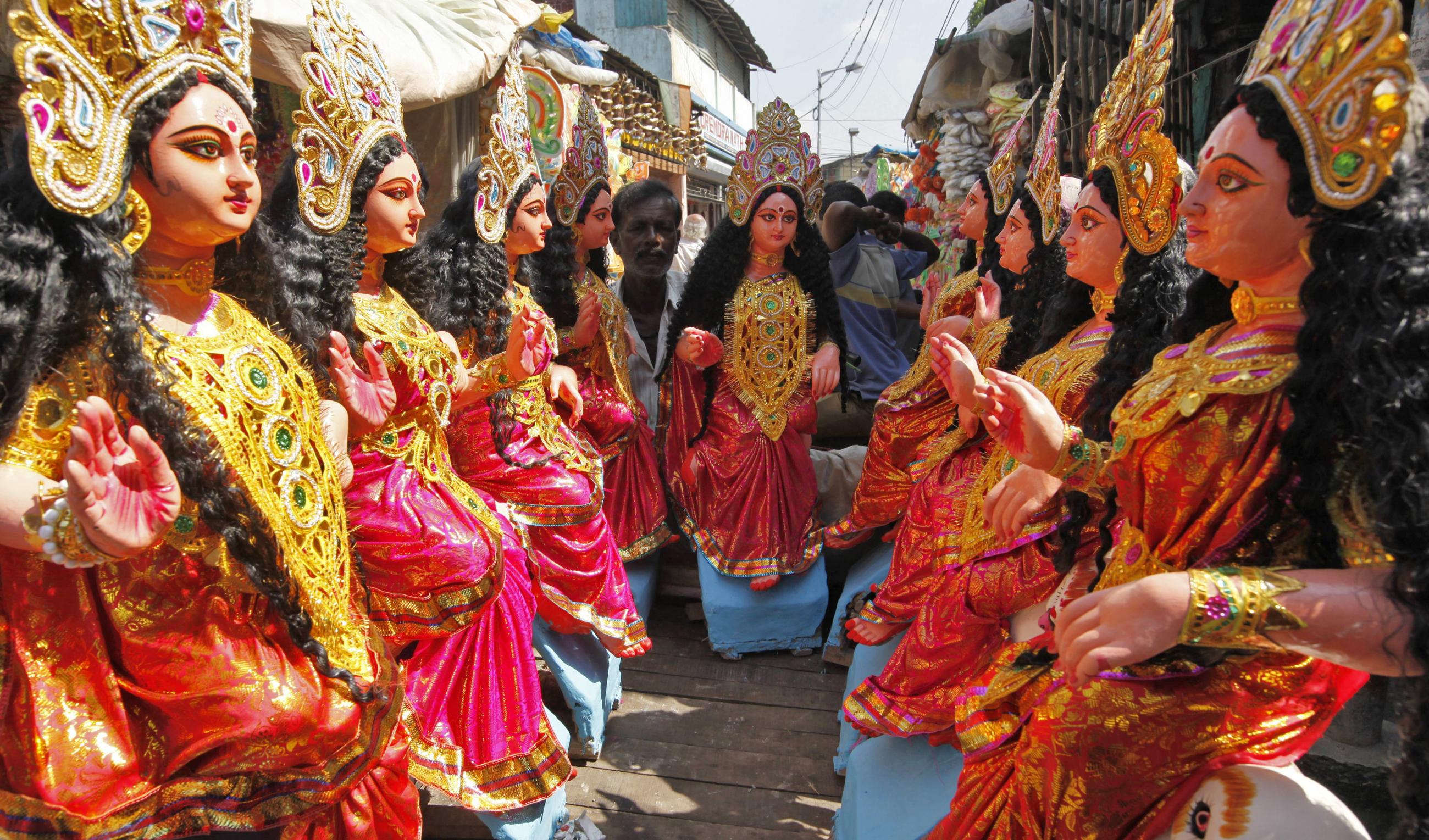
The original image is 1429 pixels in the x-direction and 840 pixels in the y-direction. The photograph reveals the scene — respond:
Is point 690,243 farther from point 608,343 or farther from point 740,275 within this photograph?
point 608,343

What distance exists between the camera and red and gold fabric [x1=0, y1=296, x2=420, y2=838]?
4.38ft

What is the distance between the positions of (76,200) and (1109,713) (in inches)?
68.9

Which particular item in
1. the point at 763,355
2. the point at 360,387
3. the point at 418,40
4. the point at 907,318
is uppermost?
the point at 418,40

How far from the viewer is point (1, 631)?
135cm

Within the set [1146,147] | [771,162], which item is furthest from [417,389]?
[771,162]

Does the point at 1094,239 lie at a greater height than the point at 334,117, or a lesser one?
lesser

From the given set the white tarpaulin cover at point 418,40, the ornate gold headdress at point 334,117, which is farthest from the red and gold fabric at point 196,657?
the white tarpaulin cover at point 418,40

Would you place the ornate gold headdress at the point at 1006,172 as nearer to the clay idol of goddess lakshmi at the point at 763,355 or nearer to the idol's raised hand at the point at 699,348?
the clay idol of goddess lakshmi at the point at 763,355

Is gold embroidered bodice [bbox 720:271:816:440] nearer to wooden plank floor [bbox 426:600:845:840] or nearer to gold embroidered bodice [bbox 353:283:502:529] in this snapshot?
wooden plank floor [bbox 426:600:845:840]

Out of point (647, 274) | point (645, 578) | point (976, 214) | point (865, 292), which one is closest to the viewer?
point (976, 214)

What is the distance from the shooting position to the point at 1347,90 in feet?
3.70

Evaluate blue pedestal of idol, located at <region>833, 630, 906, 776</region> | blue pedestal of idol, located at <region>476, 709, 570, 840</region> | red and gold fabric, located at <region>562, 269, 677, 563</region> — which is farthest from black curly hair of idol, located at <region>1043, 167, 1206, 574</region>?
red and gold fabric, located at <region>562, 269, 677, 563</region>

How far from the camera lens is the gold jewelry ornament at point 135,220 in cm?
137

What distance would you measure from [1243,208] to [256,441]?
5.45ft
